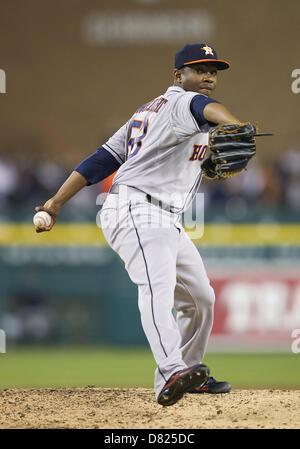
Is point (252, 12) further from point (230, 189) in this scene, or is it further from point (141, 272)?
point (141, 272)

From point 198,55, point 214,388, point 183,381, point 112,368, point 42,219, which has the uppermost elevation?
point 198,55

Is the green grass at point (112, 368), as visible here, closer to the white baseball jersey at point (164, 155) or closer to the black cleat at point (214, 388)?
the black cleat at point (214, 388)

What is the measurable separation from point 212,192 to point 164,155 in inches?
198

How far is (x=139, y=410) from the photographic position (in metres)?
4.30

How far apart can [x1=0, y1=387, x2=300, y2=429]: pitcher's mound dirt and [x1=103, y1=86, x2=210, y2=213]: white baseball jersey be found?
114 cm

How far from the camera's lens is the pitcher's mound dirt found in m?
4.00

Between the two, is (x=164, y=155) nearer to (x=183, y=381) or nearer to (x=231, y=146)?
(x=231, y=146)

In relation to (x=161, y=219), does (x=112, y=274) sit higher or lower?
lower

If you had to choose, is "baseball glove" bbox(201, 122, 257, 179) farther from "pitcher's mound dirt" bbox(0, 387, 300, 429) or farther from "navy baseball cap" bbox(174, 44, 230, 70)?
"pitcher's mound dirt" bbox(0, 387, 300, 429)

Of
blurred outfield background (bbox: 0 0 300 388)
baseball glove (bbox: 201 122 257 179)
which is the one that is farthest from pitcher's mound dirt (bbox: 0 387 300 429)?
blurred outfield background (bbox: 0 0 300 388)

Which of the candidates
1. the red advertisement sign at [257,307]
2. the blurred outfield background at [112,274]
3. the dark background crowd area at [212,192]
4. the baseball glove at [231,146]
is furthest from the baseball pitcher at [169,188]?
the dark background crowd area at [212,192]

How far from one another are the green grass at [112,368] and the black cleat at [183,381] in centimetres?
265

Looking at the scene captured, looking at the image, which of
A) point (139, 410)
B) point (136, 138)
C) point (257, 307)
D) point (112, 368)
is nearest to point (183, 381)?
point (139, 410)

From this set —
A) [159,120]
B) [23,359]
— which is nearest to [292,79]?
[23,359]
